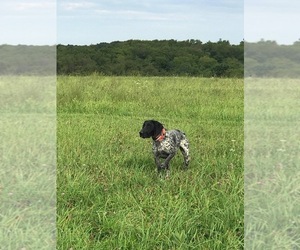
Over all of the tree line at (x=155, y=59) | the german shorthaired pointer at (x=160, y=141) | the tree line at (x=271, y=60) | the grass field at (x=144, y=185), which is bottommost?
the grass field at (x=144, y=185)

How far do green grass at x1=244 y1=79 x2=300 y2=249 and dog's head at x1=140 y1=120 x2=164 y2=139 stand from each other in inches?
71.4

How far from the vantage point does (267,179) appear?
4.05 m

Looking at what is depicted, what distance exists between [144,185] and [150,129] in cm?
85

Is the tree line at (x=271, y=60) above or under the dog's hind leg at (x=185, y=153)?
above

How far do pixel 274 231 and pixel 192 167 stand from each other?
270 centimetres

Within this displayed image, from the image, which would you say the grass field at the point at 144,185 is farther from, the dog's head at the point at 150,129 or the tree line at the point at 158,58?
the tree line at the point at 158,58

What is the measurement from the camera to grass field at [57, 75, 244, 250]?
424 centimetres

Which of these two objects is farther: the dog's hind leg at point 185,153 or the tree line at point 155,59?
the tree line at point 155,59

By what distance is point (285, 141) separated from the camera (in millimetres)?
4820

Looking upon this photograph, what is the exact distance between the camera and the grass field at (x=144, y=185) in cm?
424

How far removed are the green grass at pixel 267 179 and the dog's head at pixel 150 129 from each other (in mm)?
1815

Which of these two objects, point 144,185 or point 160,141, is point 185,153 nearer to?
point 160,141

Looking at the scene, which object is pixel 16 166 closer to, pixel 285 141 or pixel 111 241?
pixel 111 241

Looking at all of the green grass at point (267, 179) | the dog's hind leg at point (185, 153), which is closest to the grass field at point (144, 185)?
the dog's hind leg at point (185, 153)
